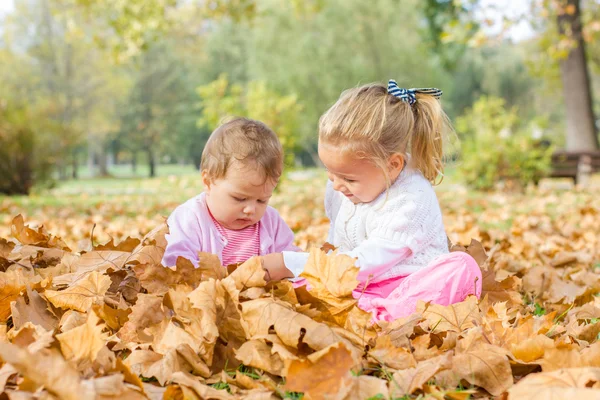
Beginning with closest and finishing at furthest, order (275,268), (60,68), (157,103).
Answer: (275,268) → (60,68) → (157,103)

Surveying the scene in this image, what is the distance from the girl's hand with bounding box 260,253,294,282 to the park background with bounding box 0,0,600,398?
0.68 meters

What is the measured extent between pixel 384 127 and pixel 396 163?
16 cm

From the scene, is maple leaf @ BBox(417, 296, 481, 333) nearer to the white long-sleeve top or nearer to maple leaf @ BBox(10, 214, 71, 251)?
the white long-sleeve top

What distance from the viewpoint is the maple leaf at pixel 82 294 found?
77.9 inches

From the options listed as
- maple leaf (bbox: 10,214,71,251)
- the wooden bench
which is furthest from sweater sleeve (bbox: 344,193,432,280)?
the wooden bench

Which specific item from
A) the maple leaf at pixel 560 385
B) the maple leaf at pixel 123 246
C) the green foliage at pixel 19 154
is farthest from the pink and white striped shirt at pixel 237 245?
the green foliage at pixel 19 154

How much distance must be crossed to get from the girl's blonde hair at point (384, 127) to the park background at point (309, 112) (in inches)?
9.1

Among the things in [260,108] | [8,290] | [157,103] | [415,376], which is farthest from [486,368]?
[157,103]

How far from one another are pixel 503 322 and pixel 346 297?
1.71 ft

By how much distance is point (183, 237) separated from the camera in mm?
2391

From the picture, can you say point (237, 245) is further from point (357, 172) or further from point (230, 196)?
point (357, 172)

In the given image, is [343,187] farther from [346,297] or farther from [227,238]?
[346,297]

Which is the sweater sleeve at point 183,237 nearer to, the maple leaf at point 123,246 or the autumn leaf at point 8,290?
the maple leaf at point 123,246

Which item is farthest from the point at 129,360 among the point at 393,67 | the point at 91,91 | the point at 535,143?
the point at 91,91
